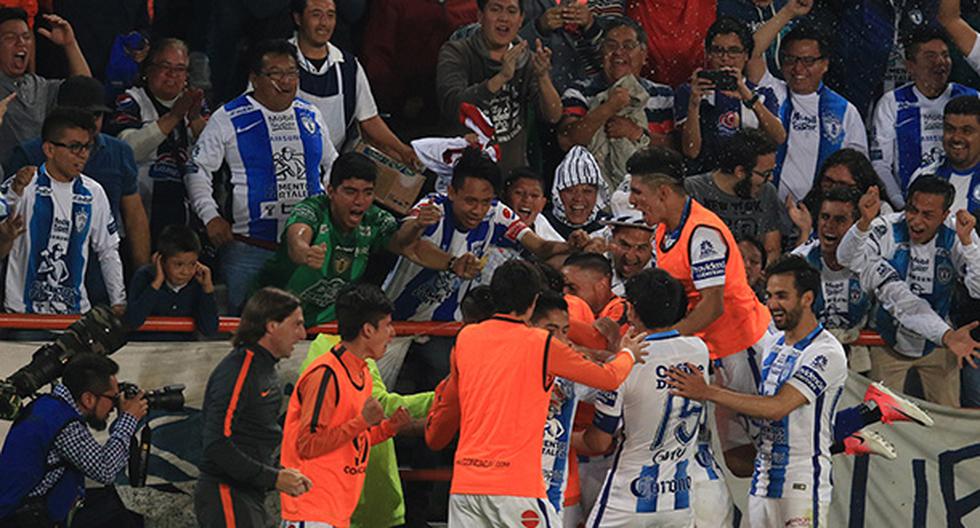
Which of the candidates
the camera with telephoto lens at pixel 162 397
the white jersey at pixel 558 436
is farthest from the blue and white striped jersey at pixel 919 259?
the camera with telephoto lens at pixel 162 397

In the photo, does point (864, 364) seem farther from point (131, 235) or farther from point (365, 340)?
point (131, 235)

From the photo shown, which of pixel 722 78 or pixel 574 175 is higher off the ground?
pixel 722 78

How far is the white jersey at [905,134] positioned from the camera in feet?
44.3

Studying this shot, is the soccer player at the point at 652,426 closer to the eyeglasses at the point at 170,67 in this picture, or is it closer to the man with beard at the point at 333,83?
the man with beard at the point at 333,83

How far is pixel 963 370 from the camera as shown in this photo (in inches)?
461

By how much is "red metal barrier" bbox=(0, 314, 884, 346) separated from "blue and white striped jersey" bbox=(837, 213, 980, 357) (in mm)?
2867

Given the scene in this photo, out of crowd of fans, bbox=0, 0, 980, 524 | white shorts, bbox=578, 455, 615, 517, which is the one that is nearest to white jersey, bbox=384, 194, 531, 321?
crowd of fans, bbox=0, 0, 980, 524

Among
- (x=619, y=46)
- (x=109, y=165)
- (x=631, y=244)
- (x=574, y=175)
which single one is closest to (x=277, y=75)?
(x=109, y=165)

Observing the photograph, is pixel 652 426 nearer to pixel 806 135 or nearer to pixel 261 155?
pixel 261 155

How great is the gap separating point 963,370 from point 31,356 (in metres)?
6.00

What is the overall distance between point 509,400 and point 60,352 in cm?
246

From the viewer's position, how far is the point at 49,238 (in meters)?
10.8

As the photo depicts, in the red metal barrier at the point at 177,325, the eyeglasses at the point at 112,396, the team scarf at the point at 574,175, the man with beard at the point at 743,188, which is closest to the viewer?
the eyeglasses at the point at 112,396

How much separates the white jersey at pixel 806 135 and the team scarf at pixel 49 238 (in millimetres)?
5278
